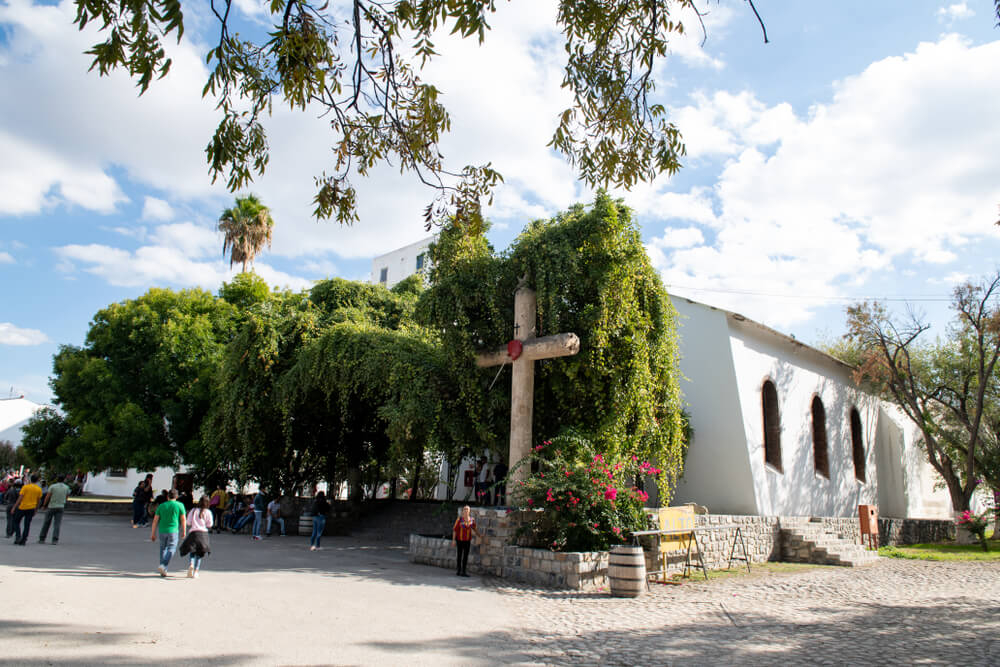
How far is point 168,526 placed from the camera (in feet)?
32.7

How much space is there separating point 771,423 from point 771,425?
6 cm

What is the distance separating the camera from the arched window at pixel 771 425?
1784cm

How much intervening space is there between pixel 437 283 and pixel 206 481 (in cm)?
1391

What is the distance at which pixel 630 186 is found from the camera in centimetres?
593

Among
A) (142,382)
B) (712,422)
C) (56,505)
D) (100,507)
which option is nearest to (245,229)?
(142,382)

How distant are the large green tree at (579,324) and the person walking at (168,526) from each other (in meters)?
5.94

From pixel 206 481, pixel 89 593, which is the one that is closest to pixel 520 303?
pixel 89 593

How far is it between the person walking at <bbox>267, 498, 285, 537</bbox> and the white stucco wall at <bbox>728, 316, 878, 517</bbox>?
13.8m

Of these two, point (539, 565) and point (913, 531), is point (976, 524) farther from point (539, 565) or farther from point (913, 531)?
point (539, 565)

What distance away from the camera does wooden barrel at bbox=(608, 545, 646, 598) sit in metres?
9.77

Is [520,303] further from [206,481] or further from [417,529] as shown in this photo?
[206,481]

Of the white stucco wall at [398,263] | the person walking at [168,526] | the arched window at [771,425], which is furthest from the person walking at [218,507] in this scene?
the white stucco wall at [398,263]

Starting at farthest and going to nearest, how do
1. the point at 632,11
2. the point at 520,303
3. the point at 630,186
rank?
the point at 520,303, the point at 630,186, the point at 632,11

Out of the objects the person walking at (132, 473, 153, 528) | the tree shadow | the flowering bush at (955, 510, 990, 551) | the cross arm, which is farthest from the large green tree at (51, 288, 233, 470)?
the flowering bush at (955, 510, 990, 551)
